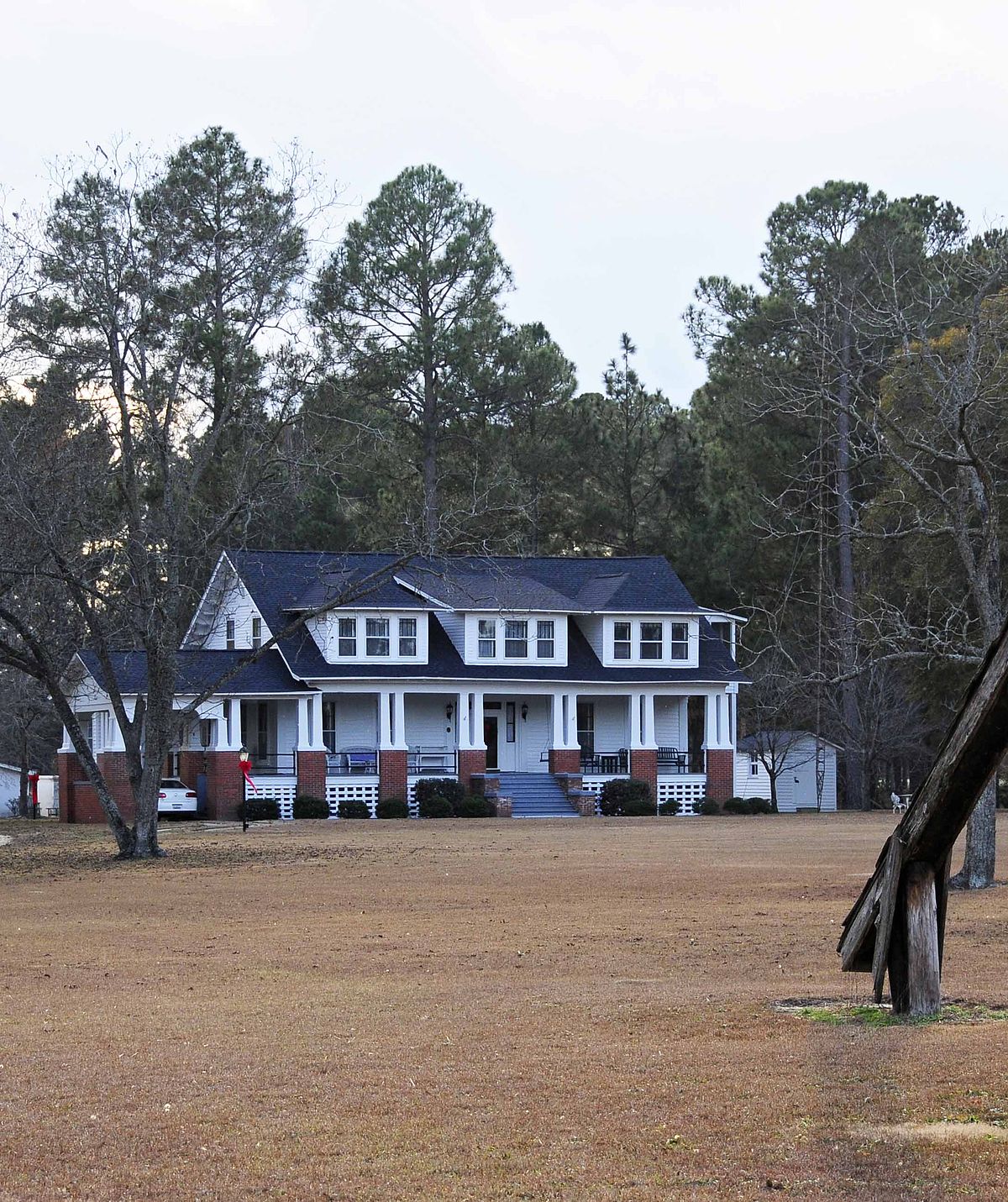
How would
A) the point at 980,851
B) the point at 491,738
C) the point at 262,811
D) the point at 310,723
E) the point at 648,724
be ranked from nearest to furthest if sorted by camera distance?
the point at 980,851 → the point at 262,811 → the point at 310,723 → the point at 648,724 → the point at 491,738

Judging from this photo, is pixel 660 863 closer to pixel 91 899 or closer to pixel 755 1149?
pixel 91 899

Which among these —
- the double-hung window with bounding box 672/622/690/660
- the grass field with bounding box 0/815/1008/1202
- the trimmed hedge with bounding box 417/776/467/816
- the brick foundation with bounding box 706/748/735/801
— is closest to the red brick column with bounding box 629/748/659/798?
the brick foundation with bounding box 706/748/735/801

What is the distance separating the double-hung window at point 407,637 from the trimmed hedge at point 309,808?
19.2 feet

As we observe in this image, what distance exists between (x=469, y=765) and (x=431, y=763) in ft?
5.76

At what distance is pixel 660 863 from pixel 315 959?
41.9ft

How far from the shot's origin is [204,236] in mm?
29922

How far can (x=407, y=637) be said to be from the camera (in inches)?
1948

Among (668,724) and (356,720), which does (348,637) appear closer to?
(356,720)

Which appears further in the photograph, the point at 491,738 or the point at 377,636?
the point at 491,738

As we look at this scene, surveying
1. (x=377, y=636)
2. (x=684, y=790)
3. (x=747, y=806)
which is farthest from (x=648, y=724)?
(x=377, y=636)

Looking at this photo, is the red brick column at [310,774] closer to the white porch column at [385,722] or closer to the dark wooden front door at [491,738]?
the white porch column at [385,722]

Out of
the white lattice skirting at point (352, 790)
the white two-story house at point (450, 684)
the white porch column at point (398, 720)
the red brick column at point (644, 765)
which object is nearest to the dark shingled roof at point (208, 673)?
the white two-story house at point (450, 684)

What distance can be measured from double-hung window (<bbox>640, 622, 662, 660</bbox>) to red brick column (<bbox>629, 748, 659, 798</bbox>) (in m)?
3.08

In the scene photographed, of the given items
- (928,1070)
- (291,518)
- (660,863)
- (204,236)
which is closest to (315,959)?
(928,1070)
